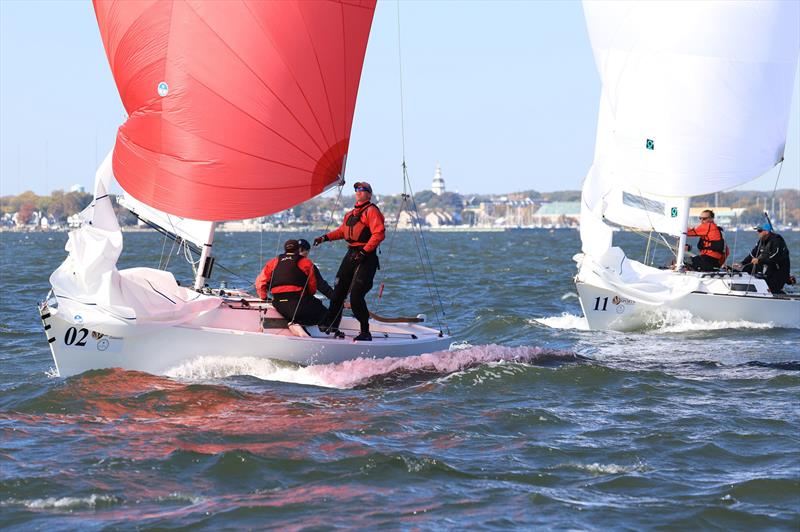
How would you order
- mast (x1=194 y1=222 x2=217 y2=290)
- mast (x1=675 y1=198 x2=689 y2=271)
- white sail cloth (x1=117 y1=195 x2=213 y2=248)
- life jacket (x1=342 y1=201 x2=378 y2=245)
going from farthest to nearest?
mast (x1=675 y1=198 x2=689 y2=271) < white sail cloth (x1=117 y1=195 x2=213 y2=248) < mast (x1=194 y1=222 x2=217 y2=290) < life jacket (x1=342 y1=201 x2=378 y2=245)

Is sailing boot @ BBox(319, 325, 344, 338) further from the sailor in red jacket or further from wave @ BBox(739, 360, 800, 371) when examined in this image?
wave @ BBox(739, 360, 800, 371)

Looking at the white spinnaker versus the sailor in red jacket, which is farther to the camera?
the white spinnaker

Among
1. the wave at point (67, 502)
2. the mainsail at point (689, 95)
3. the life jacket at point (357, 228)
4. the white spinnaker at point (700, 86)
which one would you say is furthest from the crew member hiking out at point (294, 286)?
the white spinnaker at point (700, 86)

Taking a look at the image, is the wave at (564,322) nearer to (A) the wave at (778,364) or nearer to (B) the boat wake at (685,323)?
(B) the boat wake at (685,323)

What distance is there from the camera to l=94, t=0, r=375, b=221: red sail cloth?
10922 millimetres

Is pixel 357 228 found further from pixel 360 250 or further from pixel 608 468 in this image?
pixel 608 468

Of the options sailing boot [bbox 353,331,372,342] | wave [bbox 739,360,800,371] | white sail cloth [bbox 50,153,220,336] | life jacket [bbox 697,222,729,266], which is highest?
life jacket [bbox 697,222,729,266]

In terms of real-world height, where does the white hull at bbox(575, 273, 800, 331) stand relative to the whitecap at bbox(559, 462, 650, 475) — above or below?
above

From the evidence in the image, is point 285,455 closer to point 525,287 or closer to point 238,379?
point 238,379

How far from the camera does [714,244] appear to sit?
712 inches

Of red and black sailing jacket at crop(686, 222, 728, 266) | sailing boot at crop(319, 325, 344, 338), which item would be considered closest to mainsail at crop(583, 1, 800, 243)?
red and black sailing jacket at crop(686, 222, 728, 266)

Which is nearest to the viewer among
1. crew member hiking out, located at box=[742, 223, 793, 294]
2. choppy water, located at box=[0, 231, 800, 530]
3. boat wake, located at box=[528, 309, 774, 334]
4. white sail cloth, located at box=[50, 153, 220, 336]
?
choppy water, located at box=[0, 231, 800, 530]

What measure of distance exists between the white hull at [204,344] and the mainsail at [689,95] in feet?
25.8

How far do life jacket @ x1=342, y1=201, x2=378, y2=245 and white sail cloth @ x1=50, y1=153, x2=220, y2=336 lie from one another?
1.61m
